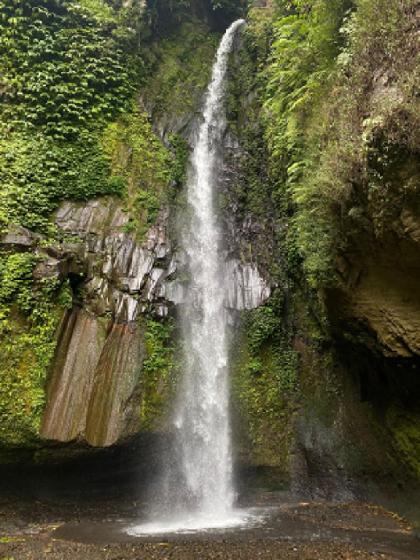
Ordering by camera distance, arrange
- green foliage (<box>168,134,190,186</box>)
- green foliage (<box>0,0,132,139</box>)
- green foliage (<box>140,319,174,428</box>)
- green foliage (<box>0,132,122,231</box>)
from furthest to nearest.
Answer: green foliage (<box>168,134,190,186</box>), green foliage (<box>0,0,132,139</box>), green foliage (<box>0,132,122,231</box>), green foliage (<box>140,319,174,428</box>)

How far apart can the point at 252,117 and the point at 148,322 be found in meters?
9.28

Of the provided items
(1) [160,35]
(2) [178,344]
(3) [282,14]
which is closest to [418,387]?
(2) [178,344]

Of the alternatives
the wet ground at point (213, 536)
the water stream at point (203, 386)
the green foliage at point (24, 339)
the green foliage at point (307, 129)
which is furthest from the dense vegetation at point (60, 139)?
the green foliage at point (307, 129)

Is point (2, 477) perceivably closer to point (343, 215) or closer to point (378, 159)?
point (343, 215)

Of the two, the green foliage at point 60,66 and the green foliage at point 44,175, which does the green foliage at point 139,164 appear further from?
the green foliage at point 60,66

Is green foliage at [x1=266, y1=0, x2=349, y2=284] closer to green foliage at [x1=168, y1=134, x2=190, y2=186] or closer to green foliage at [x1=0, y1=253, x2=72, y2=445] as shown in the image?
green foliage at [x1=168, y1=134, x2=190, y2=186]

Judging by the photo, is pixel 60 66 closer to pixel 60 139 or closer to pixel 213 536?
pixel 60 139

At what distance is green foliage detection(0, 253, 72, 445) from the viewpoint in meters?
7.96

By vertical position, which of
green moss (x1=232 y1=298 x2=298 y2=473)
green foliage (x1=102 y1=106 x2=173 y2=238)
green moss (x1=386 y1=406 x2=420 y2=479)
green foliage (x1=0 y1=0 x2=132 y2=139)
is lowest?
green moss (x1=386 y1=406 x2=420 y2=479)

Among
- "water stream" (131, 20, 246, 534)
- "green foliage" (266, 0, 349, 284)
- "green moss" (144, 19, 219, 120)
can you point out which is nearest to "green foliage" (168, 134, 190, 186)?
"water stream" (131, 20, 246, 534)

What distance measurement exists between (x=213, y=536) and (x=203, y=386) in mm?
3802

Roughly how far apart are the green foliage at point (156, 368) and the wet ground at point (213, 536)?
2005 mm

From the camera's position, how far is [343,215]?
24.8ft

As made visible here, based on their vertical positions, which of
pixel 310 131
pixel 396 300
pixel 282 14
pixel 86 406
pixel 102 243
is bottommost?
pixel 86 406
